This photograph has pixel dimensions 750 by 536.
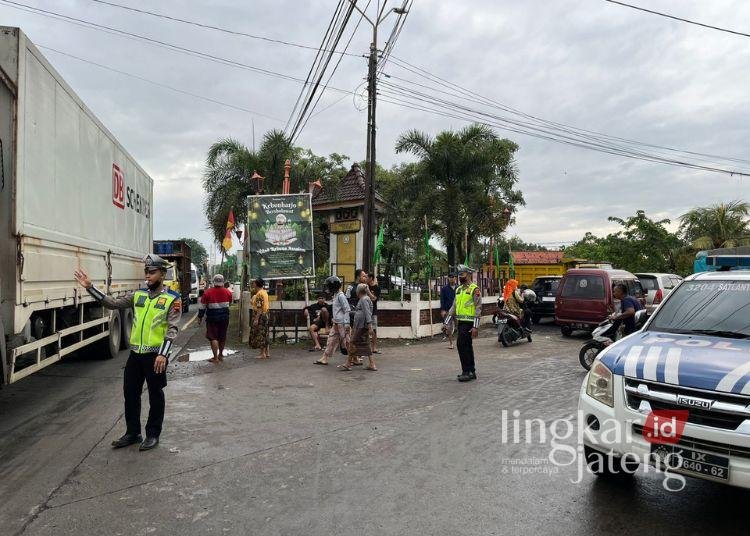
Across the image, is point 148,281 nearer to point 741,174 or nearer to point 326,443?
point 326,443

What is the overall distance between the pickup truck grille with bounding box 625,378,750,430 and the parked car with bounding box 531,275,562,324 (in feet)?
50.3

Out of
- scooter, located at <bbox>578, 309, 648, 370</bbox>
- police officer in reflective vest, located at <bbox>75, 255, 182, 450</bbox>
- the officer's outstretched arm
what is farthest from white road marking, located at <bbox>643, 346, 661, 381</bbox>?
scooter, located at <bbox>578, 309, 648, 370</bbox>

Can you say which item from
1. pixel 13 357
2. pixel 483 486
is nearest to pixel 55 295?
pixel 13 357

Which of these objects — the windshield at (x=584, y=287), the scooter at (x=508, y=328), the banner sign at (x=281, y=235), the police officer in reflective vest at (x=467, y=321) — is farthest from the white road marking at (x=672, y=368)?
the windshield at (x=584, y=287)

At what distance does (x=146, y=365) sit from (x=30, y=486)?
1.38 metres

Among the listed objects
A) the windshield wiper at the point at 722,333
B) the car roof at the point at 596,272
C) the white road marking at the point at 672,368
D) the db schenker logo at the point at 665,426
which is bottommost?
the db schenker logo at the point at 665,426

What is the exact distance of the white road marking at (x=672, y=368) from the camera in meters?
3.53

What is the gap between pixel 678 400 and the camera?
345 cm

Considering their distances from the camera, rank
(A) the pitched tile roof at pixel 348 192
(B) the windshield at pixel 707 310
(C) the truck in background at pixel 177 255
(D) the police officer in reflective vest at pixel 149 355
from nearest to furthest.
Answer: (B) the windshield at pixel 707 310, (D) the police officer in reflective vest at pixel 149 355, (A) the pitched tile roof at pixel 348 192, (C) the truck in background at pixel 177 255

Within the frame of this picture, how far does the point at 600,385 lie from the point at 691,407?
0.67m

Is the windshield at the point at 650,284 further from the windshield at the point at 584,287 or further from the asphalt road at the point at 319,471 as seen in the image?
the asphalt road at the point at 319,471

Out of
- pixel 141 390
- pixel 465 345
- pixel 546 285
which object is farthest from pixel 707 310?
pixel 546 285

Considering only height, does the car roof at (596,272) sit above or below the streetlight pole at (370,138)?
below

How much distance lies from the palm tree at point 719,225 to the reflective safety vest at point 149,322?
29.5m
